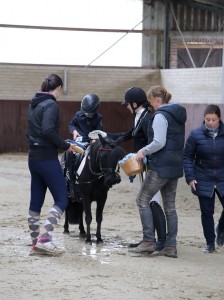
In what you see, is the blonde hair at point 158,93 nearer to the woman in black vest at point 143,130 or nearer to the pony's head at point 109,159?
the woman in black vest at point 143,130

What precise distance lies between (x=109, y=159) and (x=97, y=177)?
1.22ft

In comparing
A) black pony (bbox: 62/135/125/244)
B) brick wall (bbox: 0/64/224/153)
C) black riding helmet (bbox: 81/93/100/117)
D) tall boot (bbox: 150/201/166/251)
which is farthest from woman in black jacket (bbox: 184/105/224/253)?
brick wall (bbox: 0/64/224/153)

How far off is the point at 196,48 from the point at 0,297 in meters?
18.2

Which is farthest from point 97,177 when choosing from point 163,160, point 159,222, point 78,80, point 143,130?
point 78,80

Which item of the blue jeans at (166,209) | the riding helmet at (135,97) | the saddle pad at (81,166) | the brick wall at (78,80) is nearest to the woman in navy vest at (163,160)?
the blue jeans at (166,209)

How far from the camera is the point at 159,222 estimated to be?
8.22 metres

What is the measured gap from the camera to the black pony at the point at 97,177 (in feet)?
27.9

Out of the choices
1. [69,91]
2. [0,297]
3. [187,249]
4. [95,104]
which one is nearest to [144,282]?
[0,297]

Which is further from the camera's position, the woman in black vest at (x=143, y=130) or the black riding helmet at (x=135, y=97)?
the black riding helmet at (x=135, y=97)

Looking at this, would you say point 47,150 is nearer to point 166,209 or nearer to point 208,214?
point 166,209

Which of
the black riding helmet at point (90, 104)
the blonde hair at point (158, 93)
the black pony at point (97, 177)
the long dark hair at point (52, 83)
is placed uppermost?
the long dark hair at point (52, 83)

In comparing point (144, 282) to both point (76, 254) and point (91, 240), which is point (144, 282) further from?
point (91, 240)

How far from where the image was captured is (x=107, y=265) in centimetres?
757

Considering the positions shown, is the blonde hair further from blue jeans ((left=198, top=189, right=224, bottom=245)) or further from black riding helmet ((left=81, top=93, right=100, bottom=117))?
black riding helmet ((left=81, top=93, right=100, bottom=117))
